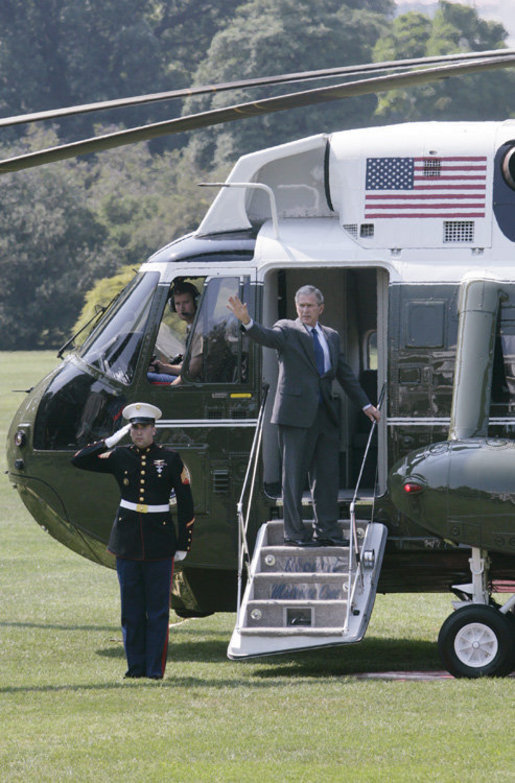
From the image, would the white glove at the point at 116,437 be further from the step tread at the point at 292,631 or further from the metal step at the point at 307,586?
the step tread at the point at 292,631

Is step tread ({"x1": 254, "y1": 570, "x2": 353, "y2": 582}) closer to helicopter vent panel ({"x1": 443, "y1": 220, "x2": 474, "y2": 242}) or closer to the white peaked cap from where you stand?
the white peaked cap

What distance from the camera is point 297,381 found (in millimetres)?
9539

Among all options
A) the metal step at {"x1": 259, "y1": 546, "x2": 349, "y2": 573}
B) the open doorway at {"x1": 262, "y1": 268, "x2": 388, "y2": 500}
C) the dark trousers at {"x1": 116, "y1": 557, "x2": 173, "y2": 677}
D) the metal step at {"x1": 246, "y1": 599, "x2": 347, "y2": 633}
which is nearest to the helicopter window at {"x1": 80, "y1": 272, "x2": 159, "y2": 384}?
the open doorway at {"x1": 262, "y1": 268, "x2": 388, "y2": 500}

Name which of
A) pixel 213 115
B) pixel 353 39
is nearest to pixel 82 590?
pixel 213 115

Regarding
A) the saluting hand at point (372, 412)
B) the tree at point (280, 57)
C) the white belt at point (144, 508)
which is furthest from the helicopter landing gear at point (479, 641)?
the tree at point (280, 57)

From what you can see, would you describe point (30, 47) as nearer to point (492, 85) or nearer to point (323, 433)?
point (492, 85)

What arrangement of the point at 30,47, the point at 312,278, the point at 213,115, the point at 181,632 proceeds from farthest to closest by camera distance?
1. the point at 30,47
2. the point at 181,632
3. the point at 312,278
4. the point at 213,115

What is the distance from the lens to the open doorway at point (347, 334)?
33.4 ft

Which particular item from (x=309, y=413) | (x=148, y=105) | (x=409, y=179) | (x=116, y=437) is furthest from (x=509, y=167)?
(x=148, y=105)

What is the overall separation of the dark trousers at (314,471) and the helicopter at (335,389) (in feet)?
0.73

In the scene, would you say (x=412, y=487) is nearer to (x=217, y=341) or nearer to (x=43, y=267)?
(x=217, y=341)

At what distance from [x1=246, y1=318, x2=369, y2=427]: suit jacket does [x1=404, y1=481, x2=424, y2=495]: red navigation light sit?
29.7 inches

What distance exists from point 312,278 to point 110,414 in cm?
209

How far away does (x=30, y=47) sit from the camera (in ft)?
345
